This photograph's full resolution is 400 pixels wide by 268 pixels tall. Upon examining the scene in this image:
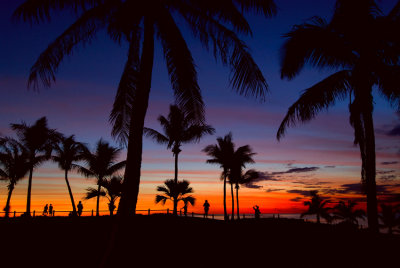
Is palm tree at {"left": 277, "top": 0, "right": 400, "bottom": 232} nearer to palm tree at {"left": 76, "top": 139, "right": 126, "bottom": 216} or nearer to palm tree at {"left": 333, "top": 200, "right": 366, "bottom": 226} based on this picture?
palm tree at {"left": 76, "top": 139, "right": 126, "bottom": 216}

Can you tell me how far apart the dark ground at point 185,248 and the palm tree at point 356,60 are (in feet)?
7.24

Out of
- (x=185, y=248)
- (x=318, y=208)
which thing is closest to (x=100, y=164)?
(x=185, y=248)

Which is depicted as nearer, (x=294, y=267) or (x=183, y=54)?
(x=183, y=54)

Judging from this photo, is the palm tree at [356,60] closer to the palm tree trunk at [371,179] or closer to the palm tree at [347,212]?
the palm tree trunk at [371,179]

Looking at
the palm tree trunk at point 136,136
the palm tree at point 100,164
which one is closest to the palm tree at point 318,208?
the palm tree at point 100,164

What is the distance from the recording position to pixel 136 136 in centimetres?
686

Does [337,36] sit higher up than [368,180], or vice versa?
[337,36]

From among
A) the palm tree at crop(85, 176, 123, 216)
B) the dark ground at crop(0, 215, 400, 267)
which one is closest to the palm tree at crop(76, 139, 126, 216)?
the palm tree at crop(85, 176, 123, 216)

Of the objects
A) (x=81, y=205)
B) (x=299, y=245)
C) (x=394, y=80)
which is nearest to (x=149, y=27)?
(x=394, y=80)

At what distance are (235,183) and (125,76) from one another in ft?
106

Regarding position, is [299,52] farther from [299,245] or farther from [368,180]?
[299,245]

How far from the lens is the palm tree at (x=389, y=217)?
156 feet

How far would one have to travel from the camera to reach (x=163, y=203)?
28.2 m

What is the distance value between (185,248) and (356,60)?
883 centimetres
